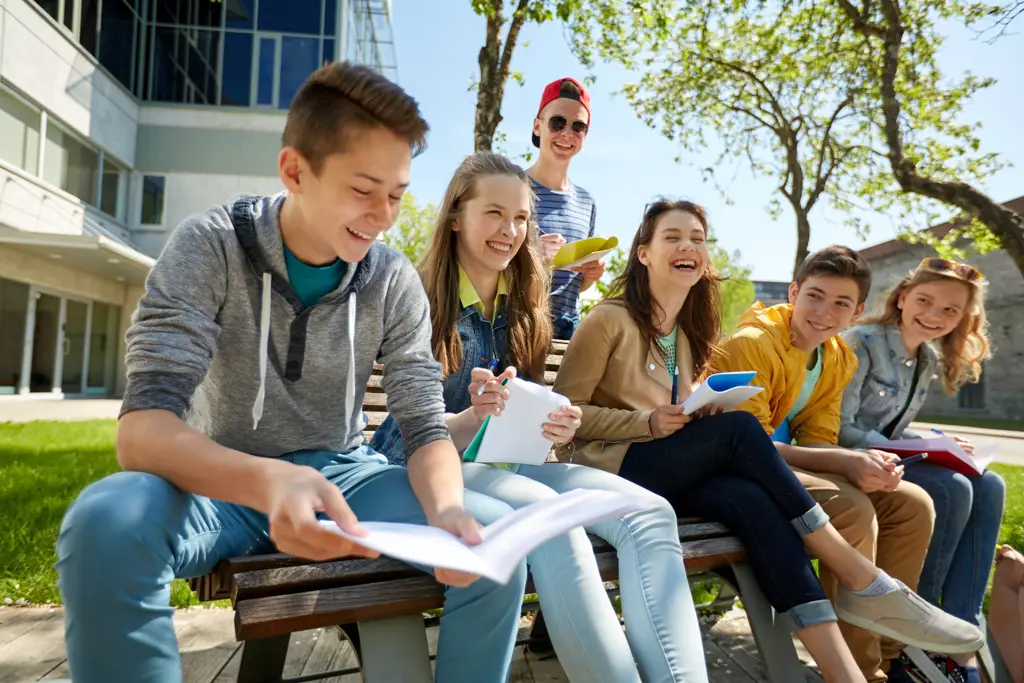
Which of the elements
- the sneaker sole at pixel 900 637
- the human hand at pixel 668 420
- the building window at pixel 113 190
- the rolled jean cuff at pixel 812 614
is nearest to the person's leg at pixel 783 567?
the rolled jean cuff at pixel 812 614

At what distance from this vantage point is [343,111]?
1726 millimetres

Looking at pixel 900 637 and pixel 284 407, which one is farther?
pixel 900 637

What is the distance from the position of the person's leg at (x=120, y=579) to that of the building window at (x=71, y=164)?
1748 centimetres

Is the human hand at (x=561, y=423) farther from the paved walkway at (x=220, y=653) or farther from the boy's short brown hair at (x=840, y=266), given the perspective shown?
the boy's short brown hair at (x=840, y=266)

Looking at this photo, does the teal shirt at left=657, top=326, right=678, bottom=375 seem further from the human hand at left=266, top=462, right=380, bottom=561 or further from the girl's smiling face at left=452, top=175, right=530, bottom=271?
the human hand at left=266, top=462, right=380, bottom=561

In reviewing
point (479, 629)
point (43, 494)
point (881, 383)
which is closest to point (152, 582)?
point (479, 629)

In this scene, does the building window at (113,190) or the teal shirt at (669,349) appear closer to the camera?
the teal shirt at (669,349)

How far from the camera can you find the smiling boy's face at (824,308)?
3107 millimetres

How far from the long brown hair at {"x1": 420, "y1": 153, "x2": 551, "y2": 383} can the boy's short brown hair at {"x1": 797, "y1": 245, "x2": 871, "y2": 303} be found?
113cm

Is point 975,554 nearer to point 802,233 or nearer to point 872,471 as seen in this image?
point 872,471

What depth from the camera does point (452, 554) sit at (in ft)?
4.09

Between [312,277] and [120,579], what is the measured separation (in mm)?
839

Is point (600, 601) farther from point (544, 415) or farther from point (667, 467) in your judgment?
point (667, 467)

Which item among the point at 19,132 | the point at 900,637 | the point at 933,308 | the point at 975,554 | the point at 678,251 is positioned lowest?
the point at 900,637
